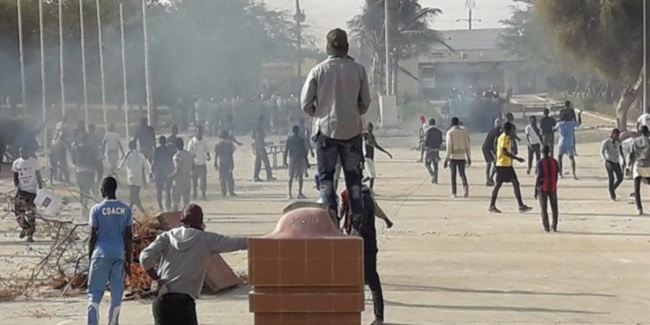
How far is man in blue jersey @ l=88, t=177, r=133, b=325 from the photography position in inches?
399

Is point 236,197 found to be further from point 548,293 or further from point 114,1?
point 114,1

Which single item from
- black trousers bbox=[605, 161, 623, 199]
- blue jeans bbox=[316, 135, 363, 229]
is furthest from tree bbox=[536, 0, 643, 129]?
blue jeans bbox=[316, 135, 363, 229]

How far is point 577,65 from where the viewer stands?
50281 mm

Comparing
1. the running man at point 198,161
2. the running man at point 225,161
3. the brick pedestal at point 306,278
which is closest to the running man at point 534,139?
the running man at point 225,161

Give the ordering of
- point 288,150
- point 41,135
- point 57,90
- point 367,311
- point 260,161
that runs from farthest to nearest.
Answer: point 57,90, point 41,135, point 260,161, point 288,150, point 367,311

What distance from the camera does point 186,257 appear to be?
8.33 m

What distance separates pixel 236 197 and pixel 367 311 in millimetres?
14460

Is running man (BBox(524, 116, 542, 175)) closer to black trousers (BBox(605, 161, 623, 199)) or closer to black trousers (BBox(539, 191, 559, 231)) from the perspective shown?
black trousers (BBox(605, 161, 623, 199))

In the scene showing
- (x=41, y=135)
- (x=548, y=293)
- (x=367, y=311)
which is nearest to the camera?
(x=367, y=311)

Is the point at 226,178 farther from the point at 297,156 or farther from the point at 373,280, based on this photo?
the point at 373,280

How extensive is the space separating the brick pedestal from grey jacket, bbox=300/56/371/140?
6.56 ft

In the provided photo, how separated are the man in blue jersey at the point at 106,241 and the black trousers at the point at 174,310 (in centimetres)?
198

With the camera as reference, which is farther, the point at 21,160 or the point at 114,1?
the point at 114,1

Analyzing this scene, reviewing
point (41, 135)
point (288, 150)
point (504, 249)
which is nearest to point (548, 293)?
point (504, 249)
